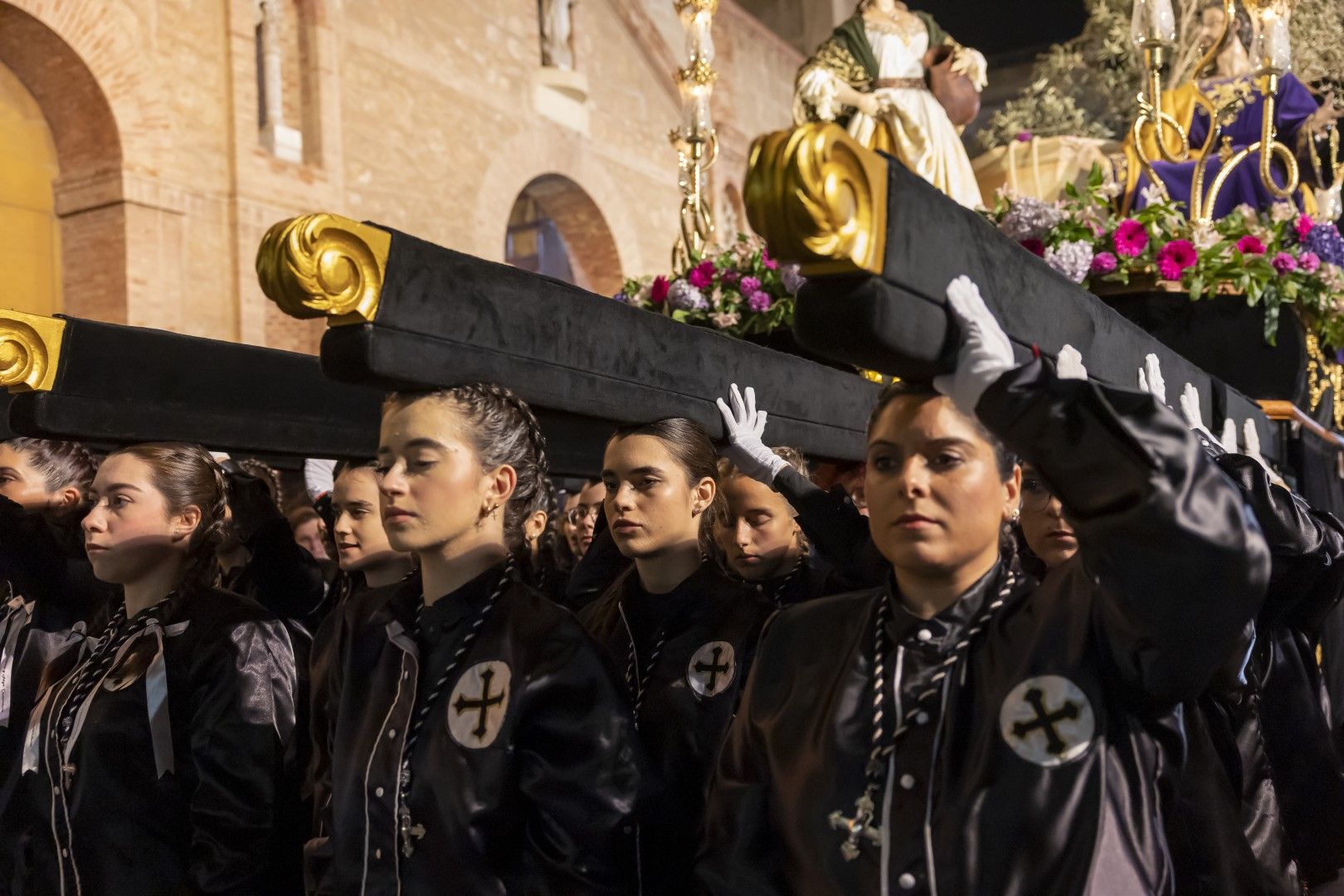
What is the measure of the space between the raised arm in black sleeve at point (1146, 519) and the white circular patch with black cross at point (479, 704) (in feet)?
3.28

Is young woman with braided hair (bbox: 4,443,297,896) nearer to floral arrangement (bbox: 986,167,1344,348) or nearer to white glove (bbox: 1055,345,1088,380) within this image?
white glove (bbox: 1055,345,1088,380)

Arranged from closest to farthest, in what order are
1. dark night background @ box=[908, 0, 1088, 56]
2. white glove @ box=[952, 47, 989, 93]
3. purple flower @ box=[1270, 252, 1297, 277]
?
purple flower @ box=[1270, 252, 1297, 277], white glove @ box=[952, 47, 989, 93], dark night background @ box=[908, 0, 1088, 56]

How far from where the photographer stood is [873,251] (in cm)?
145

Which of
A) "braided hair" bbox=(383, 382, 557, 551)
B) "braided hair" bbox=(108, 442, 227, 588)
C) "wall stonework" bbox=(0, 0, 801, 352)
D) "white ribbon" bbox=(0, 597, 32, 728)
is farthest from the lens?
"wall stonework" bbox=(0, 0, 801, 352)

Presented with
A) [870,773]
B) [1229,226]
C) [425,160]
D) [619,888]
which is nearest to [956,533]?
[870,773]

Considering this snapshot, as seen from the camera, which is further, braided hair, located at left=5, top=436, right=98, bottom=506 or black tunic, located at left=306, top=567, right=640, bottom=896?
braided hair, located at left=5, top=436, right=98, bottom=506

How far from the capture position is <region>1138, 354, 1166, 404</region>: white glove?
2682mm

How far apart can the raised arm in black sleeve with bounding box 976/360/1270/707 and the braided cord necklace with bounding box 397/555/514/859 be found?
1067 millimetres

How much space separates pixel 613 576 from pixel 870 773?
199 centimetres

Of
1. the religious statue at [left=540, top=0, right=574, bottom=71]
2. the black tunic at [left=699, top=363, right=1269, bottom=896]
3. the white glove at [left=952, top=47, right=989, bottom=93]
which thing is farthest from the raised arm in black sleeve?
the religious statue at [left=540, top=0, right=574, bottom=71]

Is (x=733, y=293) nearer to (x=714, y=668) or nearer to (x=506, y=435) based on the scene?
(x=714, y=668)

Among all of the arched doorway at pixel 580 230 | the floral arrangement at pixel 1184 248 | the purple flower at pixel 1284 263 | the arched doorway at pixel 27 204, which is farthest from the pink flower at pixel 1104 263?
the arched doorway at pixel 580 230

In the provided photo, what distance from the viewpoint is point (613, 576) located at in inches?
146

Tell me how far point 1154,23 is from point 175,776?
13.4 ft
